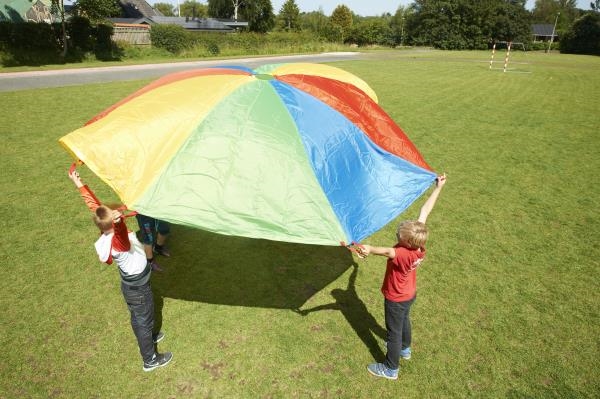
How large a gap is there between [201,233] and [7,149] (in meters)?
6.54

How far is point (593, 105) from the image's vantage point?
16.0 metres

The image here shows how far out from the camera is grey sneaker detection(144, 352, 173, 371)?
3.67m

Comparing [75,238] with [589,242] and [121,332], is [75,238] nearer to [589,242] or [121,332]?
[121,332]

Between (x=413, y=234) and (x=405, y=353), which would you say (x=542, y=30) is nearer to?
(x=405, y=353)

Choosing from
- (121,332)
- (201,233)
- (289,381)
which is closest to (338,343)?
(289,381)

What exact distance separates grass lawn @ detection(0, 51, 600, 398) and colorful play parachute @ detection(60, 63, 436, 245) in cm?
163

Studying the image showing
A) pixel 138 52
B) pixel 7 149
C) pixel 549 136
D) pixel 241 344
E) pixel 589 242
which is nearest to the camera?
pixel 241 344

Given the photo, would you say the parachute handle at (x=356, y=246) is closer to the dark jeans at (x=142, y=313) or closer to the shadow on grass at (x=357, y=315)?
the shadow on grass at (x=357, y=315)

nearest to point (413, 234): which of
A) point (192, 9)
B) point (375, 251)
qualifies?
point (375, 251)

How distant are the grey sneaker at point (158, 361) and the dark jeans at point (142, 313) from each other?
0.05 metres

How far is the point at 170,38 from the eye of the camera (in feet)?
113

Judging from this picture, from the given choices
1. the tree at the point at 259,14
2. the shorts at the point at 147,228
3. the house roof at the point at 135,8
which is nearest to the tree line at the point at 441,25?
the tree at the point at 259,14

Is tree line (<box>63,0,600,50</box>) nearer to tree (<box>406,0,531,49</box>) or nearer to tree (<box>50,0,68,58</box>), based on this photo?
tree (<box>406,0,531,49</box>)

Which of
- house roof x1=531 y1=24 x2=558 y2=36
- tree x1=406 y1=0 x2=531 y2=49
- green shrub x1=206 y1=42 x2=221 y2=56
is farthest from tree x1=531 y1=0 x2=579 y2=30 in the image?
green shrub x1=206 y1=42 x2=221 y2=56
